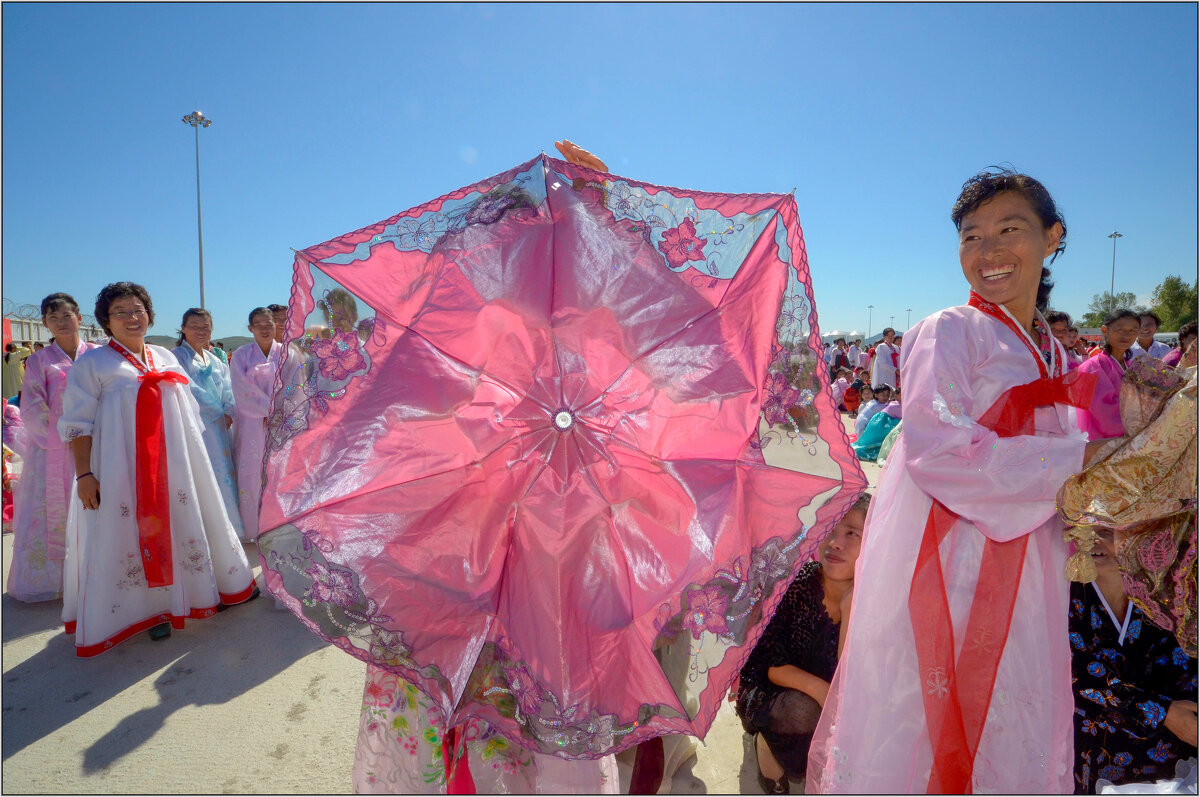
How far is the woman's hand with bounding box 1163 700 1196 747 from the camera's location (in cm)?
159

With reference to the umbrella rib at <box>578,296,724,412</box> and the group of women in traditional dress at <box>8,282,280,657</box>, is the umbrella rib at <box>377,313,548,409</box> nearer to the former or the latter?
the umbrella rib at <box>578,296,724,412</box>

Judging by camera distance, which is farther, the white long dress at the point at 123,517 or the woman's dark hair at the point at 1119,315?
the woman's dark hair at the point at 1119,315

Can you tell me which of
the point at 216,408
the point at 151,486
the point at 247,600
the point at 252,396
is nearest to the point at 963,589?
the point at 151,486

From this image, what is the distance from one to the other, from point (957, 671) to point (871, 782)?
1.09 ft

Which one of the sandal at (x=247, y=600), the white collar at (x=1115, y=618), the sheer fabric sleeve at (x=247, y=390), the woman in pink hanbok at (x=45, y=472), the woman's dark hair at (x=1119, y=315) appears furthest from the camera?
the woman's dark hair at (x=1119, y=315)

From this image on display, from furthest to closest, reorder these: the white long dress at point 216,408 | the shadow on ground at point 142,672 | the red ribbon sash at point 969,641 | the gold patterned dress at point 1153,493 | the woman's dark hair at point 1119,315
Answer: the woman's dark hair at point 1119,315
the white long dress at point 216,408
the shadow on ground at point 142,672
the red ribbon sash at point 969,641
the gold patterned dress at point 1153,493

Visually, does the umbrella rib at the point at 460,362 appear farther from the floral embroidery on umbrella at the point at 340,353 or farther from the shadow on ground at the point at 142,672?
the shadow on ground at the point at 142,672

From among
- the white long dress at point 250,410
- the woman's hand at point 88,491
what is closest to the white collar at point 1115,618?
the woman's hand at point 88,491

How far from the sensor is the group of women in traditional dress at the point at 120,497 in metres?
3.20

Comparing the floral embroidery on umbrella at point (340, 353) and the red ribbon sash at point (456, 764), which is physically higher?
the floral embroidery on umbrella at point (340, 353)

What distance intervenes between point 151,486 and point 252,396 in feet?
4.49

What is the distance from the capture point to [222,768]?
7.73 ft

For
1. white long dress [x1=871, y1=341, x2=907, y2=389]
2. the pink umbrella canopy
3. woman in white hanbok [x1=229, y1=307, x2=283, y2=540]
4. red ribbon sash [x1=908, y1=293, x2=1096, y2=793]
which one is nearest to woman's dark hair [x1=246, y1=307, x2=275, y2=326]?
woman in white hanbok [x1=229, y1=307, x2=283, y2=540]

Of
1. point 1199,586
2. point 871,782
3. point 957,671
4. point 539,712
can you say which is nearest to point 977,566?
point 957,671
